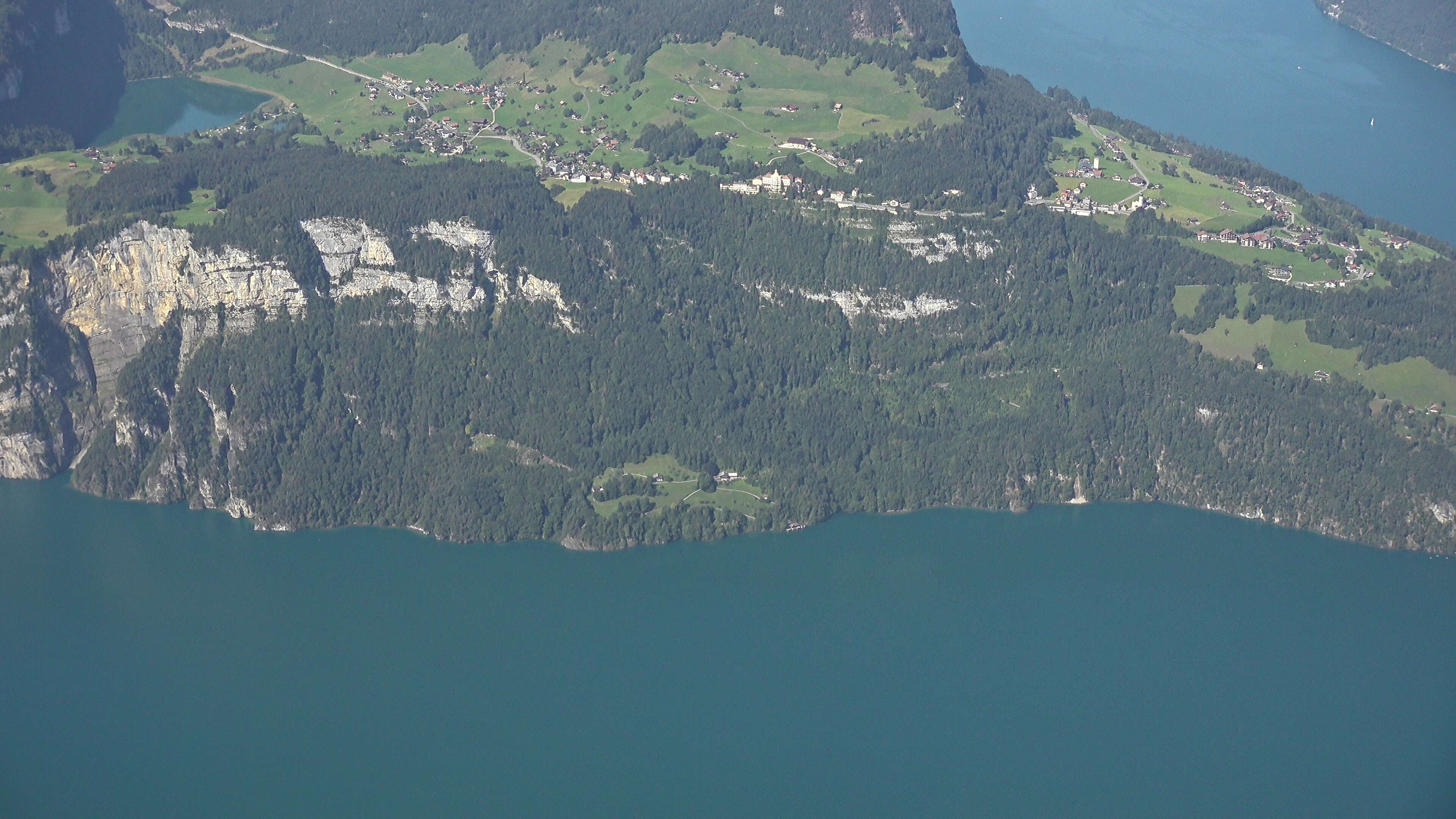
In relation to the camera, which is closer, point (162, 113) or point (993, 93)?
point (993, 93)

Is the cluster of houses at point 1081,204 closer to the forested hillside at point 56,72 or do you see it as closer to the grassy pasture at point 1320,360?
the grassy pasture at point 1320,360

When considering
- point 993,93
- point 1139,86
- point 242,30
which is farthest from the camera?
point 1139,86

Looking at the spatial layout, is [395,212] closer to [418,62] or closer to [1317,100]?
[418,62]

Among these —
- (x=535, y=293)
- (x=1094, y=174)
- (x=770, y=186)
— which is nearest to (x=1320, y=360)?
(x=1094, y=174)

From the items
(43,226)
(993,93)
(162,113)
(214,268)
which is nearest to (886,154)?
(993,93)

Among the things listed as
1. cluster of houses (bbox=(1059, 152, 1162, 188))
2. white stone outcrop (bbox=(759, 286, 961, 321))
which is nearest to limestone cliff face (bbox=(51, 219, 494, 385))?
white stone outcrop (bbox=(759, 286, 961, 321))

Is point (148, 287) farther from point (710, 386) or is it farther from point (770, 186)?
point (770, 186)

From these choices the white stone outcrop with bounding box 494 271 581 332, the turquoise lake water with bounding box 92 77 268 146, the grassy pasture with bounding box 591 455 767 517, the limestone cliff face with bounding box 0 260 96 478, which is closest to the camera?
the limestone cliff face with bounding box 0 260 96 478

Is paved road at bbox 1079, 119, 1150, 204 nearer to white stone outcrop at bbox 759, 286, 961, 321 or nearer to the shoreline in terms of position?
white stone outcrop at bbox 759, 286, 961, 321
